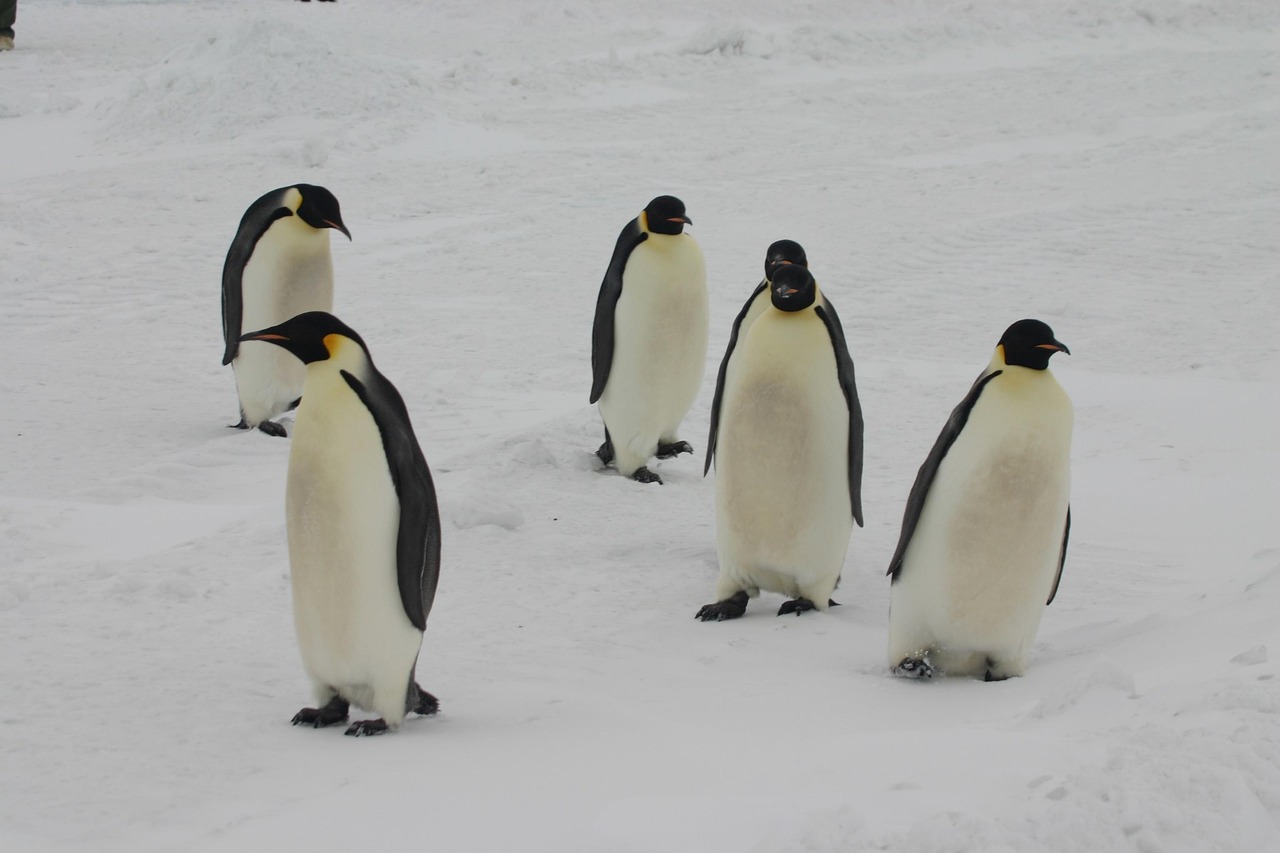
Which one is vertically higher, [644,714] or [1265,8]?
[1265,8]

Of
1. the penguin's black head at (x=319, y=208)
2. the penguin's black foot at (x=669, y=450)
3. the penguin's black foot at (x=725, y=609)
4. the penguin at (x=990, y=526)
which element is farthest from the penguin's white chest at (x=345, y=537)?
the penguin's black head at (x=319, y=208)

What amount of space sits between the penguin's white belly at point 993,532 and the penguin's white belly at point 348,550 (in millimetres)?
1456

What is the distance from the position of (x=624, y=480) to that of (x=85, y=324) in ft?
13.0

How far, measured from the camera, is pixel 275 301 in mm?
6496

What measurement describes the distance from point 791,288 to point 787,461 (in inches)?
21.8

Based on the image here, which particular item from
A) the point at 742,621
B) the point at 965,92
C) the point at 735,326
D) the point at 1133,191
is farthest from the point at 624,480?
the point at 965,92

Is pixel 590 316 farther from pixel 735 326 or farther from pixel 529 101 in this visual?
pixel 529 101

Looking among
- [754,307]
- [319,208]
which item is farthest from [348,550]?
[319,208]

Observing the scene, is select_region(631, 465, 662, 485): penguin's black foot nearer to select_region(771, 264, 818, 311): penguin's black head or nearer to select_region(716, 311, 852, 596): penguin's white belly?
select_region(716, 311, 852, 596): penguin's white belly

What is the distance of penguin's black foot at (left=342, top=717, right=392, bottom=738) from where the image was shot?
3.22 m

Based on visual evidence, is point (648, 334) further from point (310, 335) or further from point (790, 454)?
point (310, 335)

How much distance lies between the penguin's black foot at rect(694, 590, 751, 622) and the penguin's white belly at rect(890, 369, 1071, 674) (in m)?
0.72

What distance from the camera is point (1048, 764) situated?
2.59 metres

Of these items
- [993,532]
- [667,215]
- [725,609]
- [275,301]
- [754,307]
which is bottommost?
[725,609]
